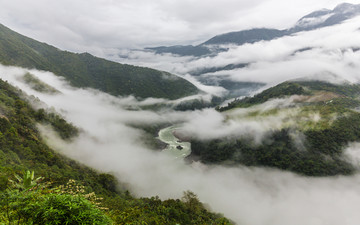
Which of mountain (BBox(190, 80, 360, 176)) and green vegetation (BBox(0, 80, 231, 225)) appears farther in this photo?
mountain (BBox(190, 80, 360, 176))

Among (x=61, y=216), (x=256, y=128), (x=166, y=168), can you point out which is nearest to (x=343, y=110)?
(x=256, y=128)

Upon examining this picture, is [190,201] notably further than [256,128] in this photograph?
No

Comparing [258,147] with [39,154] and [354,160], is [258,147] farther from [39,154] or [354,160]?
[39,154]

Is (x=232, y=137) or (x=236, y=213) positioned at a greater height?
(x=232, y=137)

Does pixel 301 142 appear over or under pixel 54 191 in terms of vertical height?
under

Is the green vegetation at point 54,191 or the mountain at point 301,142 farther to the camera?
the mountain at point 301,142


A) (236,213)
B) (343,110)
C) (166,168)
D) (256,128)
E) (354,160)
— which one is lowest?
(236,213)

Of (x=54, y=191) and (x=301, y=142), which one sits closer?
(x=54, y=191)

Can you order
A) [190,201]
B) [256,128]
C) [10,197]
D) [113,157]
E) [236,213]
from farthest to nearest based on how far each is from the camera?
[256,128]
[113,157]
[236,213]
[190,201]
[10,197]
